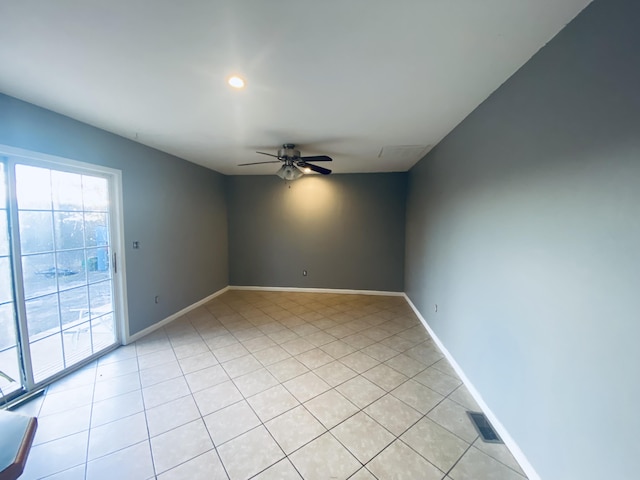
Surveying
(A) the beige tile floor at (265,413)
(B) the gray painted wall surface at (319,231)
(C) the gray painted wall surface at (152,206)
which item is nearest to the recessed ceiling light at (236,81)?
(C) the gray painted wall surface at (152,206)

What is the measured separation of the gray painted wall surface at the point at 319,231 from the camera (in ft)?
16.1

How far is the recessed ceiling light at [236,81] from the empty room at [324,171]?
17mm

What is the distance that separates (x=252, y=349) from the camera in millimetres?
2844

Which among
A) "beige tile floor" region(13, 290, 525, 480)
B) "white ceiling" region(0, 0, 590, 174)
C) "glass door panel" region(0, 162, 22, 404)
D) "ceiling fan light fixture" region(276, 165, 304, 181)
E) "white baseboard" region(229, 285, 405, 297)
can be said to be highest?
"white ceiling" region(0, 0, 590, 174)

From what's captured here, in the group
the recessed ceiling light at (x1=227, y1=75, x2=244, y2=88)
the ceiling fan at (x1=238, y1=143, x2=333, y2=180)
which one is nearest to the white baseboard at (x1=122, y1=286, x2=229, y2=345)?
the ceiling fan at (x1=238, y1=143, x2=333, y2=180)

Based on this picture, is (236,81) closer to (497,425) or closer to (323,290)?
(497,425)

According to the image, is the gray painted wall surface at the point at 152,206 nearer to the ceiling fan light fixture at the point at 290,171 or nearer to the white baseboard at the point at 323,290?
the white baseboard at the point at 323,290

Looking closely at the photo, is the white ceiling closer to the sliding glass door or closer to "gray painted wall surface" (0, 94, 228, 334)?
"gray painted wall surface" (0, 94, 228, 334)

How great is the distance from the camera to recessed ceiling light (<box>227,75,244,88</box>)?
168 centimetres

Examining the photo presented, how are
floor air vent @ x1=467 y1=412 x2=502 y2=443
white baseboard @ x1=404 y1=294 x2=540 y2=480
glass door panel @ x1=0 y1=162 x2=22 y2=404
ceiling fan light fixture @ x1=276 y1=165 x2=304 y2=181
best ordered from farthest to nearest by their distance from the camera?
ceiling fan light fixture @ x1=276 y1=165 x2=304 y2=181 < glass door panel @ x1=0 y1=162 x2=22 y2=404 < floor air vent @ x1=467 y1=412 x2=502 y2=443 < white baseboard @ x1=404 y1=294 x2=540 y2=480

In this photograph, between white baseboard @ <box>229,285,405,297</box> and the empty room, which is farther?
white baseboard @ <box>229,285,405,297</box>

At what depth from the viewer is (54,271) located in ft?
7.55

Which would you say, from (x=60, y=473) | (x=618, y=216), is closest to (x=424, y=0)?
(x=618, y=216)

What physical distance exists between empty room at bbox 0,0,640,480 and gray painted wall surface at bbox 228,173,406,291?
1.33 m
